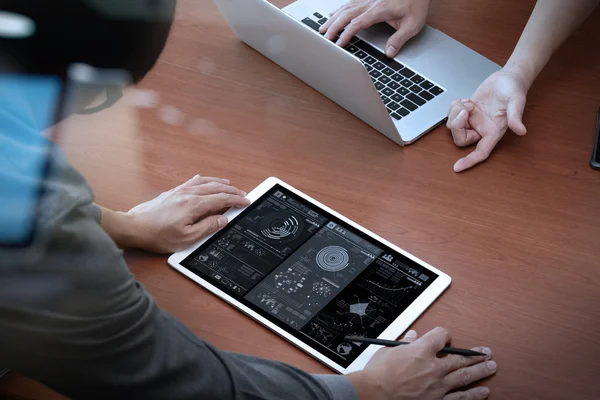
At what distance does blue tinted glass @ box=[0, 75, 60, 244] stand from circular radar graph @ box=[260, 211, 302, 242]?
52cm

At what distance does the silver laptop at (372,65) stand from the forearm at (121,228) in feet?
1.46

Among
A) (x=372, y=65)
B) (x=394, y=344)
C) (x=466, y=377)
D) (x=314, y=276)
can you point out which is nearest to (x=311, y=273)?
(x=314, y=276)

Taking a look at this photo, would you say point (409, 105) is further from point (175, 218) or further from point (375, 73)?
point (175, 218)

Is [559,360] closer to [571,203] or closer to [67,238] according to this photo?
[571,203]

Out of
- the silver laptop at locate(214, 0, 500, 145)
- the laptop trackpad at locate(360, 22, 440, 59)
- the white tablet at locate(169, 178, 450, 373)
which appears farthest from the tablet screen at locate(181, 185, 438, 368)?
the laptop trackpad at locate(360, 22, 440, 59)

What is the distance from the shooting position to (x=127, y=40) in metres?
0.75

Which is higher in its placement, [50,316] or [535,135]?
[50,316]

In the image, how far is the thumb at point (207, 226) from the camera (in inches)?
47.8

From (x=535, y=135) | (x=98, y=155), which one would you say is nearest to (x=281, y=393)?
(x=98, y=155)

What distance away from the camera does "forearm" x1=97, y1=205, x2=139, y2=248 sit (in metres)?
1.19

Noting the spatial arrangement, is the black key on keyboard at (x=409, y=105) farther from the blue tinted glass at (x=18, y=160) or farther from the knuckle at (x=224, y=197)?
the blue tinted glass at (x=18, y=160)

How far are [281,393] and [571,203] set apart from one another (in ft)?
2.06

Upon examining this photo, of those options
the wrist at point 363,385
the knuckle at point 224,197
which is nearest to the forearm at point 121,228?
the knuckle at point 224,197

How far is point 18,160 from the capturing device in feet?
2.45
